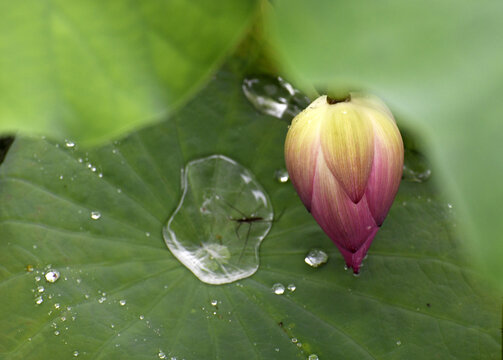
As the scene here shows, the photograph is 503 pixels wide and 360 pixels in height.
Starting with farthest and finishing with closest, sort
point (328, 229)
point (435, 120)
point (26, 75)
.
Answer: point (328, 229)
point (26, 75)
point (435, 120)

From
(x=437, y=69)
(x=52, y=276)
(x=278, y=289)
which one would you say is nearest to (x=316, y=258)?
(x=278, y=289)

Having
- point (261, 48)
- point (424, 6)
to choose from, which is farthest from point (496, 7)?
point (261, 48)

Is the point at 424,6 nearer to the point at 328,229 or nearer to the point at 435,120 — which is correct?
the point at 435,120

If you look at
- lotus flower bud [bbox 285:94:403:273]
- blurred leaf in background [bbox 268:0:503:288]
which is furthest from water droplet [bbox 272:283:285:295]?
blurred leaf in background [bbox 268:0:503:288]

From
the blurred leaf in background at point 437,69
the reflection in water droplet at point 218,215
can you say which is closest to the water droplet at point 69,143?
the reflection in water droplet at point 218,215

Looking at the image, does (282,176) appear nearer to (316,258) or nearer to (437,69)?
(316,258)
